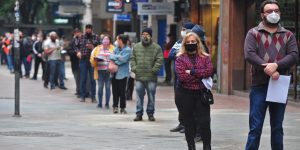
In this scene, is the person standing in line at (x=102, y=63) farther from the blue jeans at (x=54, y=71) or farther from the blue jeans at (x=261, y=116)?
the blue jeans at (x=261, y=116)

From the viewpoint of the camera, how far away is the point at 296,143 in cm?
1242

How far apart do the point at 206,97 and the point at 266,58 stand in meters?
1.77

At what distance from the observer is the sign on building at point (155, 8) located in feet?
91.3

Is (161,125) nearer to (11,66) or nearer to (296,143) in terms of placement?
(296,143)

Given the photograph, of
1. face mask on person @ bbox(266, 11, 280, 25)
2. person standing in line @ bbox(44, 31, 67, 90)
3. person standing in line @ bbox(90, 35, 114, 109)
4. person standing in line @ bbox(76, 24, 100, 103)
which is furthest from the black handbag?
person standing in line @ bbox(44, 31, 67, 90)

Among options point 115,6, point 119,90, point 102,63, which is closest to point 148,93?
point 119,90

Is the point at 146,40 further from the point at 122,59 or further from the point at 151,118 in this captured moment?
the point at 122,59

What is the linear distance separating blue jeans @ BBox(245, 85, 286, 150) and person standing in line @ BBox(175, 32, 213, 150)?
4.89 ft

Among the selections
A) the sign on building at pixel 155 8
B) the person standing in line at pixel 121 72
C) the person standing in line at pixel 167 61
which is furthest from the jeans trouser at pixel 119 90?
the person standing in line at pixel 167 61

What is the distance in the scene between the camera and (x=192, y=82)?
1098cm

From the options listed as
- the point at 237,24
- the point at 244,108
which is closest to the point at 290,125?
the point at 244,108

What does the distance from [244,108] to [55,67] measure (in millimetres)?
9124

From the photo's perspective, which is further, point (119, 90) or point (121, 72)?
point (119, 90)

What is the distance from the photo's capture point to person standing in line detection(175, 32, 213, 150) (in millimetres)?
10930
